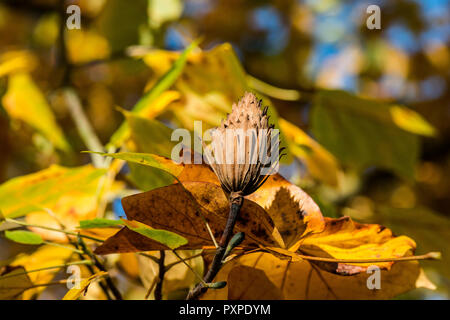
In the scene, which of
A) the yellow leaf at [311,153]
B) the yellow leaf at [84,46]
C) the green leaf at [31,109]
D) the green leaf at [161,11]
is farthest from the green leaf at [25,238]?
the yellow leaf at [84,46]

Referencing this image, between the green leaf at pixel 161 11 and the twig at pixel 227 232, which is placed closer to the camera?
the twig at pixel 227 232

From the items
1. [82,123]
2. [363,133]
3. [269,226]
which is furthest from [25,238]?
[363,133]

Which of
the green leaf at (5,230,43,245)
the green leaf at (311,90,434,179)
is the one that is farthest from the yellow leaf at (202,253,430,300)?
the green leaf at (311,90,434,179)

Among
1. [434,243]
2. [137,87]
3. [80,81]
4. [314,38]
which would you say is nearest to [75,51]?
[80,81]

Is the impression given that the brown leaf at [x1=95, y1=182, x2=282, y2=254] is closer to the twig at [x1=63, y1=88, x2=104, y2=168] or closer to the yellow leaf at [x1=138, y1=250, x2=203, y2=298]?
the yellow leaf at [x1=138, y1=250, x2=203, y2=298]

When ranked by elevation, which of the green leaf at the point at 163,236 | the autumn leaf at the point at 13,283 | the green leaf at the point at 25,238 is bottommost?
the autumn leaf at the point at 13,283

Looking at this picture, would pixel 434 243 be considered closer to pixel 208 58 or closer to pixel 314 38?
pixel 208 58

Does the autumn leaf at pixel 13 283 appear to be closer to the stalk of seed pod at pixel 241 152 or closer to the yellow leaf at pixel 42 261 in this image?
the yellow leaf at pixel 42 261

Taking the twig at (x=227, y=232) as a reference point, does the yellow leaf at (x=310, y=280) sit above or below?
below
